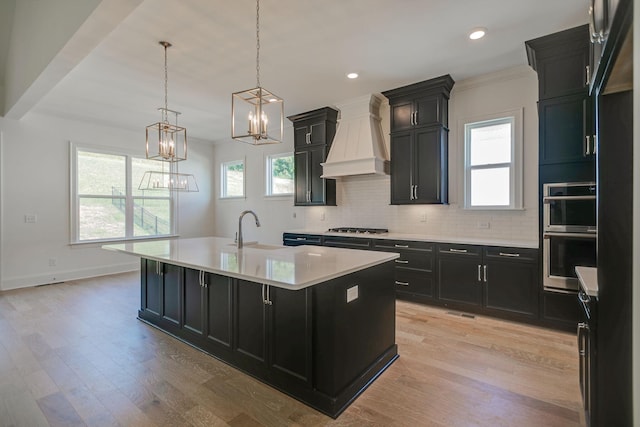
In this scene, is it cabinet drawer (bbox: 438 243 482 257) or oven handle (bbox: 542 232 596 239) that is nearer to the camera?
oven handle (bbox: 542 232 596 239)

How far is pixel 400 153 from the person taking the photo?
4.46 m

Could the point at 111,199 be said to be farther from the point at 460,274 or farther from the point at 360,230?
the point at 460,274

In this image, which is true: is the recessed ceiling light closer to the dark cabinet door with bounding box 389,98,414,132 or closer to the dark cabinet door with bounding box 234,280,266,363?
the dark cabinet door with bounding box 389,98,414,132

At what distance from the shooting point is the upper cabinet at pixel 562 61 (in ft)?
9.78

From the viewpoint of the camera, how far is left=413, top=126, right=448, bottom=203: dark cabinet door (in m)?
4.14

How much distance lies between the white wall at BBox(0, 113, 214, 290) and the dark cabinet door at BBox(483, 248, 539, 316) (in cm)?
639

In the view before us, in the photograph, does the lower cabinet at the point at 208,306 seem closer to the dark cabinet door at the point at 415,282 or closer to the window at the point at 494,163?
the dark cabinet door at the point at 415,282

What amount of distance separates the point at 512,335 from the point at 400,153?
2.56 m

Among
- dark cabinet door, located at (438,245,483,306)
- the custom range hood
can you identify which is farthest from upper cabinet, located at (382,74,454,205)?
dark cabinet door, located at (438,245,483,306)

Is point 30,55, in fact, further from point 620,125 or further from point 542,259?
point 542,259

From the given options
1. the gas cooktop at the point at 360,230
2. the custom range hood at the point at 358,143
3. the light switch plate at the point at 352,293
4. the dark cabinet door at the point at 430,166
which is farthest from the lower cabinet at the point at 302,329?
the custom range hood at the point at 358,143

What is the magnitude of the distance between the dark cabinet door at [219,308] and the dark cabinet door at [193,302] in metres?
0.10

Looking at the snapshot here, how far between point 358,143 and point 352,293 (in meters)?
3.06

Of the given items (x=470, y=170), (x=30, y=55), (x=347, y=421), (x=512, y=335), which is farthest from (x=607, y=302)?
(x=30, y=55)
